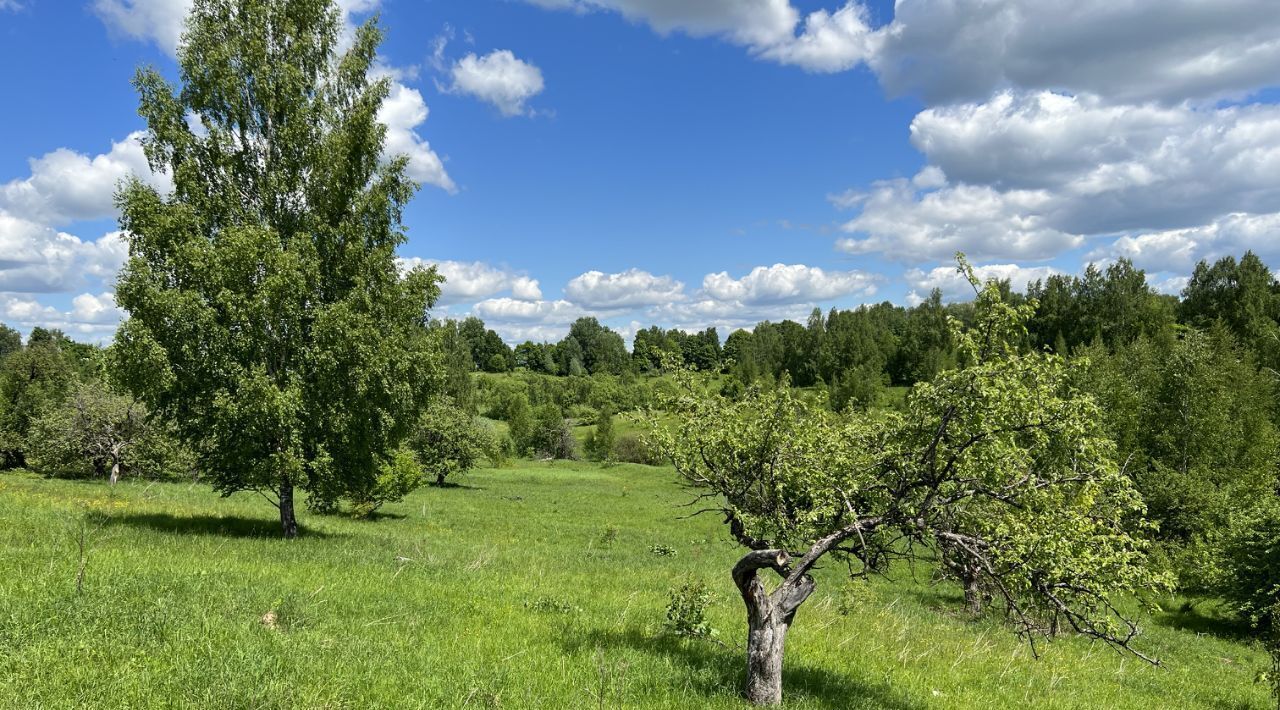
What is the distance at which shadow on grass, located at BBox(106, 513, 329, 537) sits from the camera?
17.3 meters

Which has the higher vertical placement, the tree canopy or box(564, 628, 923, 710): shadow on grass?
the tree canopy

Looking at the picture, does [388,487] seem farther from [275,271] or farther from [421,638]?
[421,638]

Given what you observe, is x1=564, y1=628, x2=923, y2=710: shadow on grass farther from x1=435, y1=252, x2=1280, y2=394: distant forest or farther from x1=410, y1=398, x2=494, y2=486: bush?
x1=435, y1=252, x2=1280, y2=394: distant forest

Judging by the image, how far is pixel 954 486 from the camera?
8188mm

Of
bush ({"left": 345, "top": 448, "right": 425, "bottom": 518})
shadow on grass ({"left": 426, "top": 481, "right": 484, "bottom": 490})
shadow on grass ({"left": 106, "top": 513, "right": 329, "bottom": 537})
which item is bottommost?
shadow on grass ({"left": 426, "top": 481, "right": 484, "bottom": 490})

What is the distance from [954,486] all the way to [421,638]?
26.8ft

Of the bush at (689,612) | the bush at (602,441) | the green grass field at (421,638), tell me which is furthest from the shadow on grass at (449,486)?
the bush at (689,612)

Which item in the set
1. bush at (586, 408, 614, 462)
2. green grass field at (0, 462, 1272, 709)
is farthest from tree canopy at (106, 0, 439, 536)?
bush at (586, 408, 614, 462)

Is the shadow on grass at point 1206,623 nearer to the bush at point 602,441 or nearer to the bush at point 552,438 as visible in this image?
the bush at point 602,441

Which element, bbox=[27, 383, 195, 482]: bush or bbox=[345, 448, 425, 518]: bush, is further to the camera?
bbox=[27, 383, 195, 482]: bush

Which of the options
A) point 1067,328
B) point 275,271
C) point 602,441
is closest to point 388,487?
point 275,271

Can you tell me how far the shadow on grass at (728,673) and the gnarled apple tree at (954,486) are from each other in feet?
2.45

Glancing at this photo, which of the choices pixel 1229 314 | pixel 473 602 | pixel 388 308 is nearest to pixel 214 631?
pixel 473 602

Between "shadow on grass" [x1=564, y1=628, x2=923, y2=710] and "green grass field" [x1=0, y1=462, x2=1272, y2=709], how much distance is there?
0.19 feet
